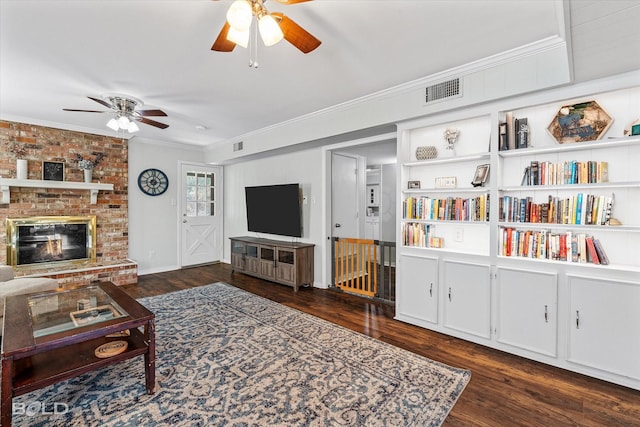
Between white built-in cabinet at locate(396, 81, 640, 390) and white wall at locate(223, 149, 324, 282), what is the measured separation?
5.46 feet

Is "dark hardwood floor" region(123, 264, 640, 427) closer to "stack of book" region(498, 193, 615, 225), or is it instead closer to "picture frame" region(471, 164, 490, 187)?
"stack of book" region(498, 193, 615, 225)

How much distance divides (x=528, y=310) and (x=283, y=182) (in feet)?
13.0

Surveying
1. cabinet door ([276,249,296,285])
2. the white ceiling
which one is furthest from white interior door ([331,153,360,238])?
A: the white ceiling

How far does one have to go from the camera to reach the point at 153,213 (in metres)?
5.75

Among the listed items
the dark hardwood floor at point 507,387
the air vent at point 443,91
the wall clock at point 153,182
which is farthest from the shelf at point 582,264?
the wall clock at point 153,182

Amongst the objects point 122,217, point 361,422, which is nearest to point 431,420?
point 361,422

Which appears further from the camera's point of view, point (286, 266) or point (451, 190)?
point (286, 266)

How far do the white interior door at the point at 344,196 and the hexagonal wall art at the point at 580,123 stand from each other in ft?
9.48

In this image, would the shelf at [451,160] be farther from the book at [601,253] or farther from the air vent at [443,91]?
the book at [601,253]

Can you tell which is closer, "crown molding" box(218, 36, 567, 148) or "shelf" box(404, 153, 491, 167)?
"crown molding" box(218, 36, 567, 148)

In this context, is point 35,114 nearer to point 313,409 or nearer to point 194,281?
point 194,281

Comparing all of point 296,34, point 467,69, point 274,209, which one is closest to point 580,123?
point 467,69

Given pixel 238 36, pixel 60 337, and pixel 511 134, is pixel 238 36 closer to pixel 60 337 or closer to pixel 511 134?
pixel 60 337

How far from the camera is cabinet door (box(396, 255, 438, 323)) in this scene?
10.2 feet
